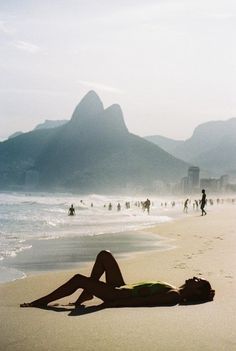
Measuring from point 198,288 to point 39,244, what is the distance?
1337cm

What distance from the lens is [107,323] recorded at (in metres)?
7.04

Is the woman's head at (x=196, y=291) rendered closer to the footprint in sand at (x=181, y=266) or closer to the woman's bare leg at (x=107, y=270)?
the woman's bare leg at (x=107, y=270)

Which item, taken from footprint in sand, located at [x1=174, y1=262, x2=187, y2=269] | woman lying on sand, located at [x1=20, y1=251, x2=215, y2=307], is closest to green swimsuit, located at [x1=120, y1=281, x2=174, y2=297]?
woman lying on sand, located at [x1=20, y1=251, x2=215, y2=307]

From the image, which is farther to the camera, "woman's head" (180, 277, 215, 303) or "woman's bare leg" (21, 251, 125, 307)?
"woman's head" (180, 277, 215, 303)

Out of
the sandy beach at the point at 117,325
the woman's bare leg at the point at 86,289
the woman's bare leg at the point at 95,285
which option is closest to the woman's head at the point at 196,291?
the sandy beach at the point at 117,325

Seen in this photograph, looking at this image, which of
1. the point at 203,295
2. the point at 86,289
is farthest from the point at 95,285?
the point at 203,295

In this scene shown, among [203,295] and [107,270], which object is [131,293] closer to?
[107,270]

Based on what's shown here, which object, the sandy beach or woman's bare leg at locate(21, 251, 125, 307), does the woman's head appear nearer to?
the sandy beach

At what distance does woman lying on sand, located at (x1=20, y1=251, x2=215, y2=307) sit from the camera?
8125mm

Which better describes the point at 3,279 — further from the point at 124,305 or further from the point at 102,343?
the point at 102,343

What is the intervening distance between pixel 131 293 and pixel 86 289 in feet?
2.05

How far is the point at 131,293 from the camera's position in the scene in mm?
8242

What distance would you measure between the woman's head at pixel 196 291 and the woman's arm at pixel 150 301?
16 cm

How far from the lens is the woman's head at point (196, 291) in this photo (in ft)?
27.2
